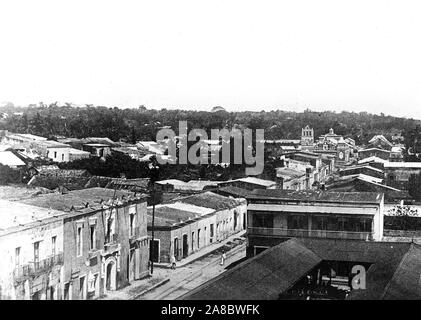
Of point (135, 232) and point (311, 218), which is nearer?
point (135, 232)

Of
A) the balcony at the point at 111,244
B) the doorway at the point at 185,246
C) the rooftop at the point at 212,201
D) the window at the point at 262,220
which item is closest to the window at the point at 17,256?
the balcony at the point at 111,244

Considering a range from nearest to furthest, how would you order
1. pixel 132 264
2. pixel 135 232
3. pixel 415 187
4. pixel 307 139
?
1. pixel 132 264
2. pixel 135 232
3. pixel 415 187
4. pixel 307 139

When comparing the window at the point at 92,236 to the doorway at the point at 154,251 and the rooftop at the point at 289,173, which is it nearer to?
the doorway at the point at 154,251

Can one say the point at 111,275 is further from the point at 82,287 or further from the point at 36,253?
the point at 36,253

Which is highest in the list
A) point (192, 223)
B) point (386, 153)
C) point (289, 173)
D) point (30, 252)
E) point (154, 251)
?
point (30, 252)

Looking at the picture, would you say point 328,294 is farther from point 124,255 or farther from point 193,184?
point 193,184

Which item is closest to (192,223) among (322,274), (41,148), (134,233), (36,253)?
(134,233)
